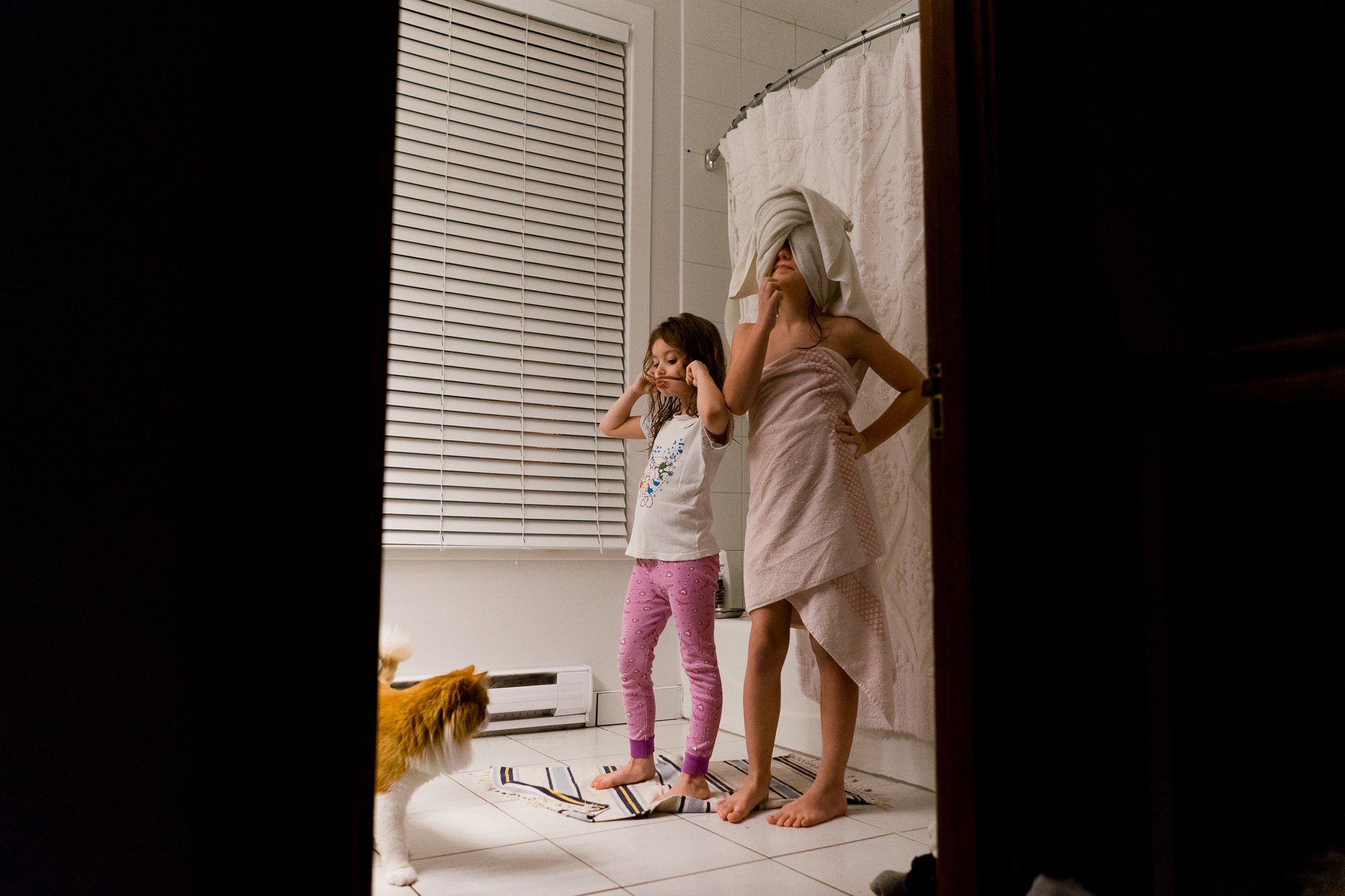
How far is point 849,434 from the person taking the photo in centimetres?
155

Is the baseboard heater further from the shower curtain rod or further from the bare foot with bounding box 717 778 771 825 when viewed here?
the shower curtain rod

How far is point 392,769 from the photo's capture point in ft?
3.70

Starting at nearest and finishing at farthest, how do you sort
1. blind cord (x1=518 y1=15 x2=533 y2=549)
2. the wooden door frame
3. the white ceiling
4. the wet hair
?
1. the wooden door frame
2. the wet hair
3. blind cord (x1=518 y1=15 x2=533 y2=549)
4. the white ceiling

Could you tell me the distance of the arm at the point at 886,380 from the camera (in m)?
1.58

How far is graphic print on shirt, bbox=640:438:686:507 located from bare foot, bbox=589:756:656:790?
504 millimetres

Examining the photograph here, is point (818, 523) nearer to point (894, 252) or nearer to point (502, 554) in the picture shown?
point (894, 252)

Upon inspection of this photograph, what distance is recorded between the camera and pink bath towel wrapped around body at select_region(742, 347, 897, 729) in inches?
57.7

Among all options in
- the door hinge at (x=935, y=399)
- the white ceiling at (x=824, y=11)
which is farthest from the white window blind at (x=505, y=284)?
the door hinge at (x=935, y=399)

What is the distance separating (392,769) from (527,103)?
5.74 ft

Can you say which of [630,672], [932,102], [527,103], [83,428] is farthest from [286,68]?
[527,103]

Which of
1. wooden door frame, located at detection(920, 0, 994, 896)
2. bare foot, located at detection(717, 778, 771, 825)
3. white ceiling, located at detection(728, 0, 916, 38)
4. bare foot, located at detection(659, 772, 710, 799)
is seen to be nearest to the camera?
wooden door frame, located at detection(920, 0, 994, 896)

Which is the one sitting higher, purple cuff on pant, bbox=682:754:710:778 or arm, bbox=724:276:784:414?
arm, bbox=724:276:784:414

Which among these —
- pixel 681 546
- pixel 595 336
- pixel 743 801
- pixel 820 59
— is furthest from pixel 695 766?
pixel 820 59

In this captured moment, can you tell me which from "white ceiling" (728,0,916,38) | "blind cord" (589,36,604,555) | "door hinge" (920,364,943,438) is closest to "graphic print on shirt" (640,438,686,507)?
"blind cord" (589,36,604,555)
